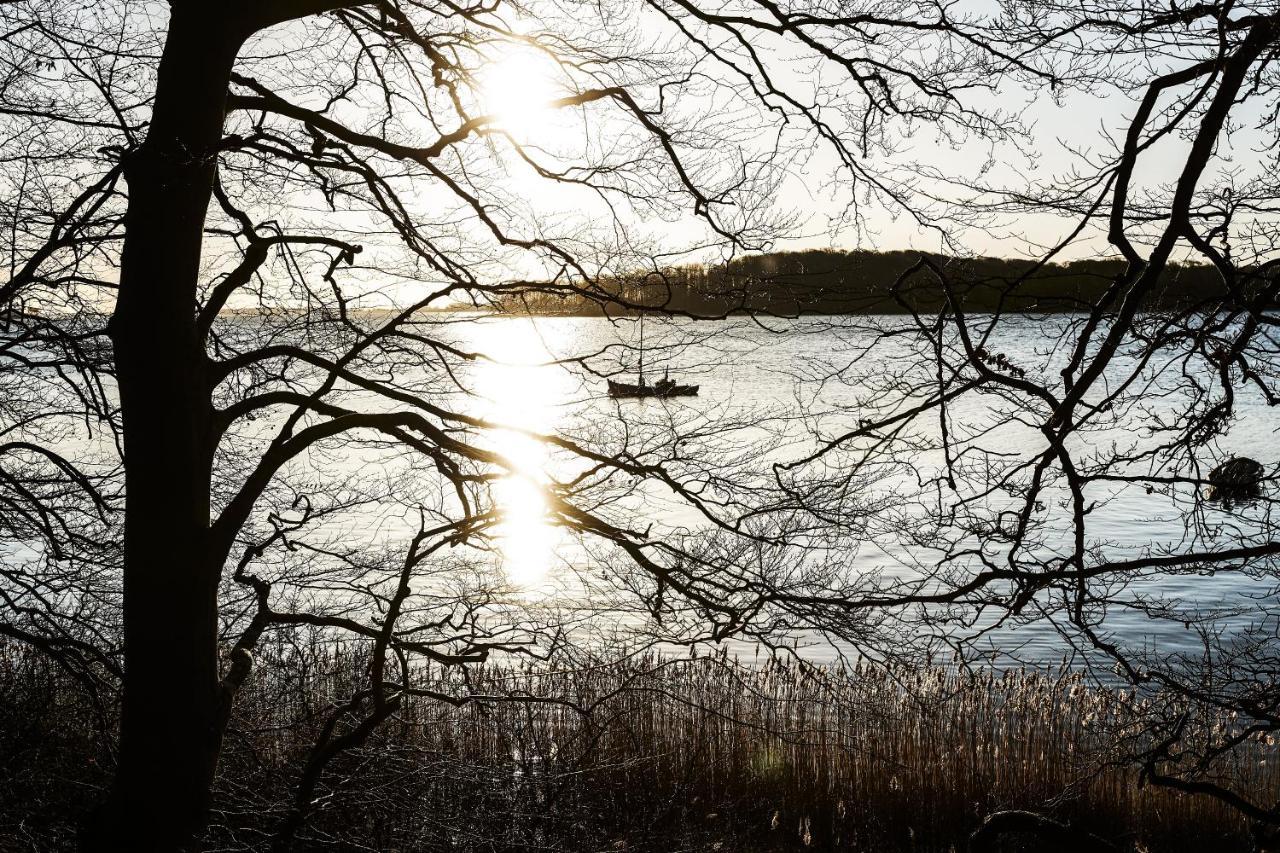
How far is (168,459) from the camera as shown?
534 cm

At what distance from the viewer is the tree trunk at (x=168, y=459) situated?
5.17m

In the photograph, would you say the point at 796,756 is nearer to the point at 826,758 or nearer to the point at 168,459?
the point at 826,758

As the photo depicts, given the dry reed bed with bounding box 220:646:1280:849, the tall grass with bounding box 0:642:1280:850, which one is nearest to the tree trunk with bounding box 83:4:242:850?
the tall grass with bounding box 0:642:1280:850

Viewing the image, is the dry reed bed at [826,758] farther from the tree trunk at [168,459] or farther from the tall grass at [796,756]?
the tree trunk at [168,459]

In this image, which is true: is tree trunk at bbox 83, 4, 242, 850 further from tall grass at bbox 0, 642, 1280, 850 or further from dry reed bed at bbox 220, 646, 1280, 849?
dry reed bed at bbox 220, 646, 1280, 849

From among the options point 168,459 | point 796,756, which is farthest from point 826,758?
point 168,459


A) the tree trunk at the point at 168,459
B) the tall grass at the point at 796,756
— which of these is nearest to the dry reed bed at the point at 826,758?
the tall grass at the point at 796,756

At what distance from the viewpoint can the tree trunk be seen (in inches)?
204

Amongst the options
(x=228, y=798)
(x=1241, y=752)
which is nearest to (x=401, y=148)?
(x=228, y=798)

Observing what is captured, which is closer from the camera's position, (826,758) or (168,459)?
(168,459)

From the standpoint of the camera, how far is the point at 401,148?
19.0 feet

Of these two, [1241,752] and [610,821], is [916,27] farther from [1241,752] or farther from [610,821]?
[1241,752]

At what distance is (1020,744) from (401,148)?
823 centimetres

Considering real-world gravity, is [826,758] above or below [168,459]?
below
